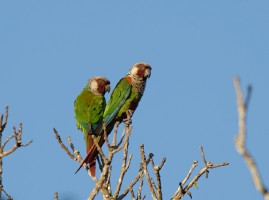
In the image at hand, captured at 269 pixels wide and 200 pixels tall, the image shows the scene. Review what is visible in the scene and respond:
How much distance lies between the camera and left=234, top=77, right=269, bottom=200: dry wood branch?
1424 mm

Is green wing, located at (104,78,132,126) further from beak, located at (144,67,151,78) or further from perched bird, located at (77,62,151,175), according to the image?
beak, located at (144,67,151,78)

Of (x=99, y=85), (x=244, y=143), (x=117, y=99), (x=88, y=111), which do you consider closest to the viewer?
(x=244, y=143)

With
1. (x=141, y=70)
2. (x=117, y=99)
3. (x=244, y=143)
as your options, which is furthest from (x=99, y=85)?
(x=244, y=143)

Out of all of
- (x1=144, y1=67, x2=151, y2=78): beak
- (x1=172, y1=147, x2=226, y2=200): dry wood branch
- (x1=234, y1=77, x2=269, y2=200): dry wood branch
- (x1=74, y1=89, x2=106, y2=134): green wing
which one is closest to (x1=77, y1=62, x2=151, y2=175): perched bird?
(x1=144, y1=67, x2=151, y2=78): beak

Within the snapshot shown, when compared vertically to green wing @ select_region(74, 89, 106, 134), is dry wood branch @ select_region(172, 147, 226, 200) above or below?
below

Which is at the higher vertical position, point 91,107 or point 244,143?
point 91,107

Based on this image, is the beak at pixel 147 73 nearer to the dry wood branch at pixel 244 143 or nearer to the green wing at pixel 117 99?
the green wing at pixel 117 99

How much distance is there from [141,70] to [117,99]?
28.7 inches

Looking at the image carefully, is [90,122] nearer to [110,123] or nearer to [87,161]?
[110,123]

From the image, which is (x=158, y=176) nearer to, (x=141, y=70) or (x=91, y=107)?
(x=91, y=107)

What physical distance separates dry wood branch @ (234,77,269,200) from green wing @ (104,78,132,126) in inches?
242

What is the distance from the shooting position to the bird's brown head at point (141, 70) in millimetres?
8211

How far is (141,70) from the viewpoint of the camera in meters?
8.25

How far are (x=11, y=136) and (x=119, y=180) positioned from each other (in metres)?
1.01
